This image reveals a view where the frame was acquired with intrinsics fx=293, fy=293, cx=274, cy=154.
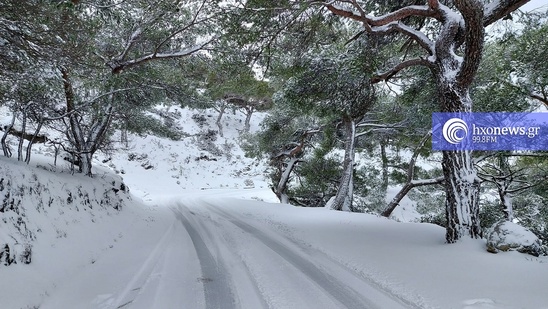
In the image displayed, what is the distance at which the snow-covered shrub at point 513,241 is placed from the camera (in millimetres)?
4614

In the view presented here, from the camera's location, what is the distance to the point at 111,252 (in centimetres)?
580

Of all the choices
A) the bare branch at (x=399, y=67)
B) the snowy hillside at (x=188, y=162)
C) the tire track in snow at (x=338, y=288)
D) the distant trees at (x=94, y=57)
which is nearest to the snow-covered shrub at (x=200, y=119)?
the snowy hillside at (x=188, y=162)

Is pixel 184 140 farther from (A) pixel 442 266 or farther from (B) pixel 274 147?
(A) pixel 442 266

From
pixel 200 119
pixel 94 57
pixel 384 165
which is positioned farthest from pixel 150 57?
pixel 200 119

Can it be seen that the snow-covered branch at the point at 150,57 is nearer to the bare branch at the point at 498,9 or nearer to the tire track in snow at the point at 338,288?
the tire track in snow at the point at 338,288

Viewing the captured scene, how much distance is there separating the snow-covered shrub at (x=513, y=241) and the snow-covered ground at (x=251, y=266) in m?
0.19

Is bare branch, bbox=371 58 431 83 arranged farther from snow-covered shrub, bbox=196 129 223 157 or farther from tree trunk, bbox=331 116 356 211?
snow-covered shrub, bbox=196 129 223 157

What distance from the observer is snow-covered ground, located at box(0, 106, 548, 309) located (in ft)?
11.7

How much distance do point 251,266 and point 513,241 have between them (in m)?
4.27

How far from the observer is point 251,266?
193 inches

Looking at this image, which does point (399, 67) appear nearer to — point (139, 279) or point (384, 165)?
point (139, 279)

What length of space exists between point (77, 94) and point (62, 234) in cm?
574

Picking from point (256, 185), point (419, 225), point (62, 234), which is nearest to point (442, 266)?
point (419, 225)

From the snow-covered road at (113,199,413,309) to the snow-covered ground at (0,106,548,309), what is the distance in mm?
15
